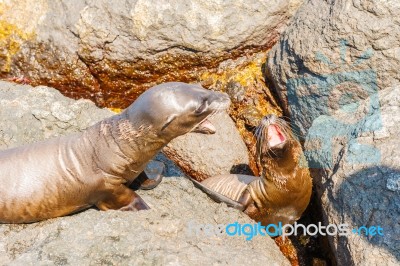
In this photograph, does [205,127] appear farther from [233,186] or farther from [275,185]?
[233,186]

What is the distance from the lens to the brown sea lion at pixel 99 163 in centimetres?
464

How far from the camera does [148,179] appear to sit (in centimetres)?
540

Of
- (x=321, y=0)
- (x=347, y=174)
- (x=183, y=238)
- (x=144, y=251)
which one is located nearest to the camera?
(x=144, y=251)

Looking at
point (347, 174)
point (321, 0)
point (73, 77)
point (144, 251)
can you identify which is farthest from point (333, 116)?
point (73, 77)

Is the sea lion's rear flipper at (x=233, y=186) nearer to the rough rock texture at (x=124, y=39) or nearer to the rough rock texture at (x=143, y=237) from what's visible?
the rough rock texture at (x=143, y=237)

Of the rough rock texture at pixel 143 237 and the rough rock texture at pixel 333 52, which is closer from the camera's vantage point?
the rough rock texture at pixel 143 237

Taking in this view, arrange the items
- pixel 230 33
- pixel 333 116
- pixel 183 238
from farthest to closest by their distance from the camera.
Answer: pixel 230 33, pixel 333 116, pixel 183 238

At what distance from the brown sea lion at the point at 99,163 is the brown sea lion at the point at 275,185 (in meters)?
0.97

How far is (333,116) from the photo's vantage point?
5957 millimetres

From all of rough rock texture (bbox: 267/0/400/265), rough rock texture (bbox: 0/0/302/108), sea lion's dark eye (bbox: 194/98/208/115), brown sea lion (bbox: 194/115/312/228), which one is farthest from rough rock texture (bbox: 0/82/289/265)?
rough rock texture (bbox: 0/0/302/108)

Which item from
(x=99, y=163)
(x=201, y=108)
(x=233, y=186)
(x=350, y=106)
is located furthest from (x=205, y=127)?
(x=350, y=106)

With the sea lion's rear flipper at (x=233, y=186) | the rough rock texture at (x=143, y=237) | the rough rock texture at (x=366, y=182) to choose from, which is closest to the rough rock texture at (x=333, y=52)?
the rough rock texture at (x=366, y=182)

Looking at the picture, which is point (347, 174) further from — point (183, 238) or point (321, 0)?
point (321, 0)

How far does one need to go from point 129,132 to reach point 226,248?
1.29m
